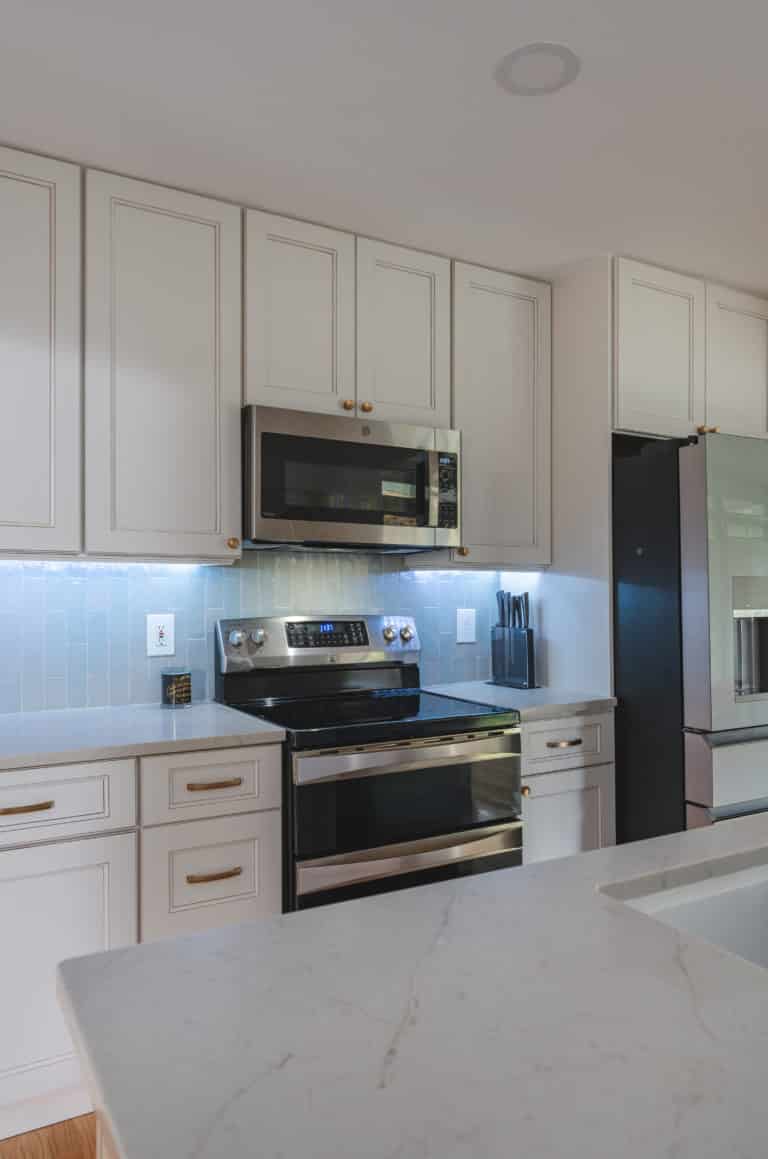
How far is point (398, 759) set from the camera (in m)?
2.25

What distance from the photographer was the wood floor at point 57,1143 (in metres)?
1.85

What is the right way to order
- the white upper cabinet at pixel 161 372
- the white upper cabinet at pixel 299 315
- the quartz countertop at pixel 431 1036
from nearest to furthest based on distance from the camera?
1. the quartz countertop at pixel 431 1036
2. the white upper cabinet at pixel 161 372
3. the white upper cabinet at pixel 299 315

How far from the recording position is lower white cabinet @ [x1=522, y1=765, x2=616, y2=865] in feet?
8.52

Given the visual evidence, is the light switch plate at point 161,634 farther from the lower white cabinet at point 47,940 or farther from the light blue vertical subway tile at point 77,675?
the lower white cabinet at point 47,940

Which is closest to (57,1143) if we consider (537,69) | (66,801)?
(66,801)

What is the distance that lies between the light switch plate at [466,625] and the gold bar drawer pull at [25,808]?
1.66 metres

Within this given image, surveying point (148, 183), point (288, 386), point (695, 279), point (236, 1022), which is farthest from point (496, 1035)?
point (695, 279)

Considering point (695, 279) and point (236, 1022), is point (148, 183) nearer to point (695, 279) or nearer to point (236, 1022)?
point (695, 279)

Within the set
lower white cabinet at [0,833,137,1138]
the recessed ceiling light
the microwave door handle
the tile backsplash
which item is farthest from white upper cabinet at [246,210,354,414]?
lower white cabinet at [0,833,137,1138]

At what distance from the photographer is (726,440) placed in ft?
8.55

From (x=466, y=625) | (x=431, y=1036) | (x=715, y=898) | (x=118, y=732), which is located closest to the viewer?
(x=431, y=1036)

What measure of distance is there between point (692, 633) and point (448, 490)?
89 cm

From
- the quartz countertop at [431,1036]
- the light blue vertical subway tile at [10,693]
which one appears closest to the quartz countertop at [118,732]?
the light blue vertical subway tile at [10,693]

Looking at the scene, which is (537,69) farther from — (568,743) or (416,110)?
(568,743)
